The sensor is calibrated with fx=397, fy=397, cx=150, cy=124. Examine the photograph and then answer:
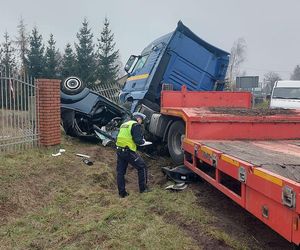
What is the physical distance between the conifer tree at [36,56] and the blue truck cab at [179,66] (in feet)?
78.3

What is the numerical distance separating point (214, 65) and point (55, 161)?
4940mm

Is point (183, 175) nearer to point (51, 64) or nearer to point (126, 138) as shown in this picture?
point (126, 138)

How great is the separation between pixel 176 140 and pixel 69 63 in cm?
2833

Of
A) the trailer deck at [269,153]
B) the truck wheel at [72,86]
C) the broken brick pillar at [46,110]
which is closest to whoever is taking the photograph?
the trailer deck at [269,153]

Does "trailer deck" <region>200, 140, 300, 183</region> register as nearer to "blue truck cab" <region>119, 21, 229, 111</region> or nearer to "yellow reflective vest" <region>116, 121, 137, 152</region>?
"yellow reflective vest" <region>116, 121, 137, 152</region>

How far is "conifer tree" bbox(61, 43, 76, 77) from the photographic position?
33406 millimetres

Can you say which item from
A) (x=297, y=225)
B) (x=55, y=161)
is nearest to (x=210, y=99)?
(x=55, y=161)

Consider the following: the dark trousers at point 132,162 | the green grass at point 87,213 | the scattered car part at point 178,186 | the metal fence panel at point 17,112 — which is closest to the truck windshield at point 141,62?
the metal fence panel at point 17,112

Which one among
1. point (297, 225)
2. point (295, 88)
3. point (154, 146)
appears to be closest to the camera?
point (297, 225)

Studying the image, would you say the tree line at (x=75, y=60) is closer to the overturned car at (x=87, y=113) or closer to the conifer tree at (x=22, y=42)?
the conifer tree at (x=22, y=42)

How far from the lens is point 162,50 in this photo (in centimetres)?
973

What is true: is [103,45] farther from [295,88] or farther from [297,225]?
[297,225]

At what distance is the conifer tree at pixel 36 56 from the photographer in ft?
107

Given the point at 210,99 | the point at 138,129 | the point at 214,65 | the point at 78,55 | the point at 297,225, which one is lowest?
the point at 297,225
